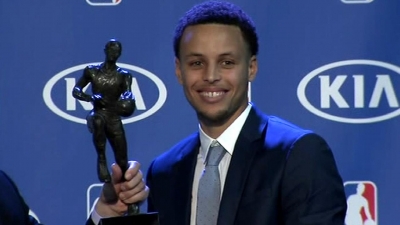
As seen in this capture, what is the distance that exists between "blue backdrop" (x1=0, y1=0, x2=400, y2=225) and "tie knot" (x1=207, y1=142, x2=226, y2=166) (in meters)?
0.70

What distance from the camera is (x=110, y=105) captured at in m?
1.99

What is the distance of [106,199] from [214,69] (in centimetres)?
39

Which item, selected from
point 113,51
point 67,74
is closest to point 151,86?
point 67,74

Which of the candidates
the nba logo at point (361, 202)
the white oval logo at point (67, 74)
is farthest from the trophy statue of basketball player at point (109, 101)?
the nba logo at point (361, 202)

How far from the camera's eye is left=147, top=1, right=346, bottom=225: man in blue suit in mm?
2145

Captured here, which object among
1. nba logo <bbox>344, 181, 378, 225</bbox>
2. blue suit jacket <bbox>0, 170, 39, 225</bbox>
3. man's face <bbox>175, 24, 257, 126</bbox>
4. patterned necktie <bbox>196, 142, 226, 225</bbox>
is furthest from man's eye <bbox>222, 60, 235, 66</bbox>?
nba logo <bbox>344, 181, 378, 225</bbox>

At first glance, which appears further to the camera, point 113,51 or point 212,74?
point 212,74

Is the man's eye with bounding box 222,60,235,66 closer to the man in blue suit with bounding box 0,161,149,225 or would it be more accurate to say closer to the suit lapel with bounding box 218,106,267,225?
the suit lapel with bounding box 218,106,267,225

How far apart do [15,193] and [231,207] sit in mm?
555

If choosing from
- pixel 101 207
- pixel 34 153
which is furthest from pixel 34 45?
pixel 101 207

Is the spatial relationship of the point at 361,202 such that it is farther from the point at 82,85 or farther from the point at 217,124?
the point at 82,85

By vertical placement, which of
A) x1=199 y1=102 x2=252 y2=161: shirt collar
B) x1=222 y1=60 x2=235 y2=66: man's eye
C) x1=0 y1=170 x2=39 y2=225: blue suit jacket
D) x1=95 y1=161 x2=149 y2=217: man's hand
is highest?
x1=222 y1=60 x2=235 y2=66: man's eye

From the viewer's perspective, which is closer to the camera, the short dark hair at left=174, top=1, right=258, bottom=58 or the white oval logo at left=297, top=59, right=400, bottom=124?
the short dark hair at left=174, top=1, right=258, bottom=58

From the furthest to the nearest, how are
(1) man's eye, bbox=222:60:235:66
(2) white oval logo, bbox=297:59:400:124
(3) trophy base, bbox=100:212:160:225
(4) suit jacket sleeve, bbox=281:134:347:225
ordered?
(2) white oval logo, bbox=297:59:400:124 → (1) man's eye, bbox=222:60:235:66 → (4) suit jacket sleeve, bbox=281:134:347:225 → (3) trophy base, bbox=100:212:160:225
